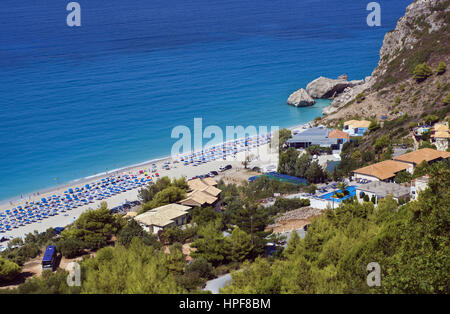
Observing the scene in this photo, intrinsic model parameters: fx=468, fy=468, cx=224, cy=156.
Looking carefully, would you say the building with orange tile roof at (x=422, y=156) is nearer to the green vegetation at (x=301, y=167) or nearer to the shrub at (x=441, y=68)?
the green vegetation at (x=301, y=167)

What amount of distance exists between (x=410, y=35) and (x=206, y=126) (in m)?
21.7

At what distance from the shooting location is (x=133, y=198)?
3170cm

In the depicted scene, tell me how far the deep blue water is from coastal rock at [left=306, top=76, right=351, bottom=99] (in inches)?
175

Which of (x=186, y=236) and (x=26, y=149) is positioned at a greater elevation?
(x=26, y=149)

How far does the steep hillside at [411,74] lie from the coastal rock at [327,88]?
10.1 meters

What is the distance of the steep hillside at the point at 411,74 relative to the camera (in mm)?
33906

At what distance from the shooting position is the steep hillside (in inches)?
1335

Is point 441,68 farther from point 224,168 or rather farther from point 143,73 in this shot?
point 143,73

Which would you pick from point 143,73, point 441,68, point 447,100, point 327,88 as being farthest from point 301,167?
point 143,73

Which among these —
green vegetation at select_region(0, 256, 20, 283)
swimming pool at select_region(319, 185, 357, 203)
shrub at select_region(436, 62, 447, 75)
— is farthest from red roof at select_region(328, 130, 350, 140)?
green vegetation at select_region(0, 256, 20, 283)

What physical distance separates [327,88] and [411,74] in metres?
19.4

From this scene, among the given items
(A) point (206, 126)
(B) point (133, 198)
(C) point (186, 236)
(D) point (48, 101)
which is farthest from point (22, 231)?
(D) point (48, 101)

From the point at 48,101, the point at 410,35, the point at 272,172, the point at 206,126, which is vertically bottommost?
the point at 272,172

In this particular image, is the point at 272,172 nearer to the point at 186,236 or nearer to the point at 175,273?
the point at 186,236
